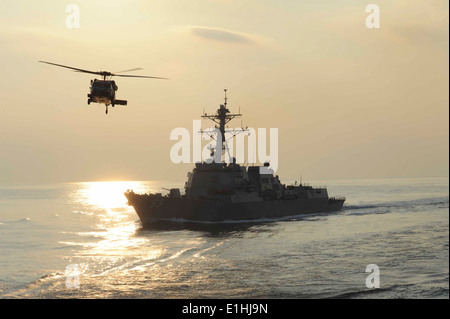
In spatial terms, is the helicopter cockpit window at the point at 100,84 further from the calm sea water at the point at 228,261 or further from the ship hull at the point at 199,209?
the ship hull at the point at 199,209

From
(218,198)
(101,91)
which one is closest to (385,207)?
(218,198)

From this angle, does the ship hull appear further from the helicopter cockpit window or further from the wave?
the helicopter cockpit window

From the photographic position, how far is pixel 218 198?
147 ft

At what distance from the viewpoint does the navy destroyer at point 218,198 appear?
148 feet

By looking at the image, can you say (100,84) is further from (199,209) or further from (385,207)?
(385,207)

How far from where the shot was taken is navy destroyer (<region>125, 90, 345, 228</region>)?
44969 millimetres

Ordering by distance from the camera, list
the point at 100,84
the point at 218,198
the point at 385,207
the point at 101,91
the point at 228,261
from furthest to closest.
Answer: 1. the point at 385,207
2. the point at 218,198
3. the point at 228,261
4. the point at 100,84
5. the point at 101,91

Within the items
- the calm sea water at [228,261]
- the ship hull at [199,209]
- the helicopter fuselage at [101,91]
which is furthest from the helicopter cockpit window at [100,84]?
the ship hull at [199,209]

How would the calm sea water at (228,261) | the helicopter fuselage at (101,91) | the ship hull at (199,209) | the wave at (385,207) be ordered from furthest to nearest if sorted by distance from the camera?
the wave at (385,207)
the ship hull at (199,209)
the helicopter fuselage at (101,91)
the calm sea water at (228,261)

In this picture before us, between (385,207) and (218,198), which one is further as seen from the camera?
(385,207)

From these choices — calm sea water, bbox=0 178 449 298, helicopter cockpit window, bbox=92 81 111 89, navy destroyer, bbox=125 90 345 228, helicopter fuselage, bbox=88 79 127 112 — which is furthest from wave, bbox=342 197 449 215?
helicopter cockpit window, bbox=92 81 111 89

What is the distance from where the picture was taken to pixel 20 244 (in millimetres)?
34938
